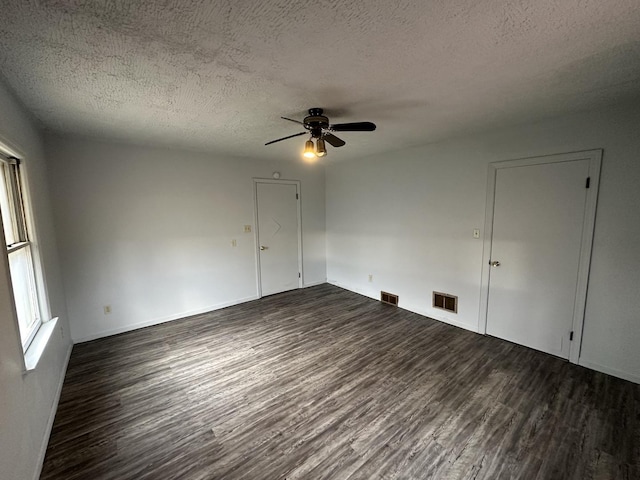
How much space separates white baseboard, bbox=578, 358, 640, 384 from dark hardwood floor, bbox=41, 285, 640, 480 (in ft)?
0.31

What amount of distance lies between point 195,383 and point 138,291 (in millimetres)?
1773

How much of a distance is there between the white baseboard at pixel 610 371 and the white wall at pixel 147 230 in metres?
4.19

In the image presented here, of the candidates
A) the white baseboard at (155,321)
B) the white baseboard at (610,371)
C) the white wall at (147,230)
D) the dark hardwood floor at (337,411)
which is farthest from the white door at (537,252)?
the white baseboard at (155,321)

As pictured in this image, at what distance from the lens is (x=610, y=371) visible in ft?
8.00

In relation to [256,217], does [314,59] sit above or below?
above

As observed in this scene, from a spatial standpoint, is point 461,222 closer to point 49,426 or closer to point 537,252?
point 537,252

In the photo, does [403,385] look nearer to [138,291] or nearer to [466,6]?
[466,6]

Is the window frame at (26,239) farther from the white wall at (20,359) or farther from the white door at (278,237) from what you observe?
the white door at (278,237)

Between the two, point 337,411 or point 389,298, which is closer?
Answer: point 337,411

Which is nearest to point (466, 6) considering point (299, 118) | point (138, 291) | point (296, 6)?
point (296, 6)

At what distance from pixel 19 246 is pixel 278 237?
10.4 ft

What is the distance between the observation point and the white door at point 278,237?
4.58 meters

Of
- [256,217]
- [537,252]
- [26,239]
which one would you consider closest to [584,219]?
[537,252]

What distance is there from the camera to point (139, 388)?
238cm
